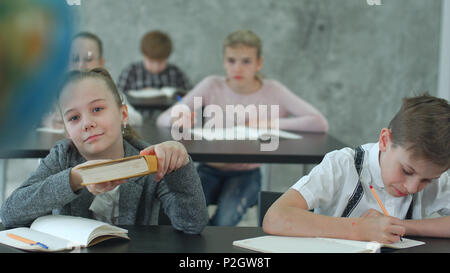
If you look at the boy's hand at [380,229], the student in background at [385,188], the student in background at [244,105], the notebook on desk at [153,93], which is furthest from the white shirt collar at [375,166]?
the notebook on desk at [153,93]

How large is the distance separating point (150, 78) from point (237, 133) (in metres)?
2.01

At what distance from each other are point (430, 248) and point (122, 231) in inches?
19.2

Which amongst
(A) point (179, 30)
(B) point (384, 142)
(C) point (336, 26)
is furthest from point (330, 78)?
(B) point (384, 142)

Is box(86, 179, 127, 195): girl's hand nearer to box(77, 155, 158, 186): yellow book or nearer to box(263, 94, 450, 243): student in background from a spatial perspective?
box(77, 155, 158, 186): yellow book

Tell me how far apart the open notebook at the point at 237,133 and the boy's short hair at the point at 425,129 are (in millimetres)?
952

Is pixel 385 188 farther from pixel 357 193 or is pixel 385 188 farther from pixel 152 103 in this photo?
pixel 152 103

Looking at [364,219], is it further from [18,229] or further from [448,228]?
[18,229]

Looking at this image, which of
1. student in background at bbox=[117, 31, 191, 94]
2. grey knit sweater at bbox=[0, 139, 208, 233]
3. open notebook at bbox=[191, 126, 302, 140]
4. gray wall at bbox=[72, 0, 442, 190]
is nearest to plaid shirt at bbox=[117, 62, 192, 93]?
student in background at bbox=[117, 31, 191, 94]

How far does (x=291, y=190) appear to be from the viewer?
1.06 m

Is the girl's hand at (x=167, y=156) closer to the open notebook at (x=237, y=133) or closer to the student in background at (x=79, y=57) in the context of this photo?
the student in background at (x=79, y=57)

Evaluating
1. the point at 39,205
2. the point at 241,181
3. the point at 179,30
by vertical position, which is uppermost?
the point at 179,30

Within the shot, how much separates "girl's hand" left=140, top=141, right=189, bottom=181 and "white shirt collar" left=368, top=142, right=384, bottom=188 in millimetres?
360

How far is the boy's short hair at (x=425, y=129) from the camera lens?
3.21 ft

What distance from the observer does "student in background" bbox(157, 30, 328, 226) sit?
209cm
